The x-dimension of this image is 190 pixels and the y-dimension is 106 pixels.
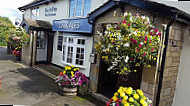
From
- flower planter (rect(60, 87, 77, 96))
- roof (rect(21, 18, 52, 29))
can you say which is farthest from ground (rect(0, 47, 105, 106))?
roof (rect(21, 18, 52, 29))

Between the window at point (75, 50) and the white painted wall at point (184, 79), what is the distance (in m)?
5.01

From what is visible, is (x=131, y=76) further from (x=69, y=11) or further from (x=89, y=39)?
(x=69, y=11)

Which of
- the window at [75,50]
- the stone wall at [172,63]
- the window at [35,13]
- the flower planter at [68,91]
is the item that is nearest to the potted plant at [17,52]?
the window at [35,13]

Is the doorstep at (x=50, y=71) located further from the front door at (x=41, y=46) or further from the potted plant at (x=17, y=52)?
the potted plant at (x=17, y=52)

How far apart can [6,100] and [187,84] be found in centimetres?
589

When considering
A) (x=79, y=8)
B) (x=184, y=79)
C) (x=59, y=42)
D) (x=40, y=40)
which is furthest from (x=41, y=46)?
(x=184, y=79)

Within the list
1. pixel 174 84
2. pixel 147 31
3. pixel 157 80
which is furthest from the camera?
pixel 174 84

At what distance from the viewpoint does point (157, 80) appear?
399 cm

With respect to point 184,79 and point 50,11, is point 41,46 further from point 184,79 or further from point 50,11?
point 184,79

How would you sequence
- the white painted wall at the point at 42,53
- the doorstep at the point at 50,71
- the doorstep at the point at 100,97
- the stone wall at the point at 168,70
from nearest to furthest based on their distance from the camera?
the stone wall at the point at 168,70 < the doorstep at the point at 100,97 < the doorstep at the point at 50,71 < the white painted wall at the point at 42,53

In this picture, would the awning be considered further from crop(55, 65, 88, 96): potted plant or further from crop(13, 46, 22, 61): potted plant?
crop(55, 65, 88, 96): potted plant

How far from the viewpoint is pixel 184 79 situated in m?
4.44

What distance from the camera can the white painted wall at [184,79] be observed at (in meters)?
4.37

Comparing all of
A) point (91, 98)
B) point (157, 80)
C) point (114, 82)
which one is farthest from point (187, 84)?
point (91, 98)
